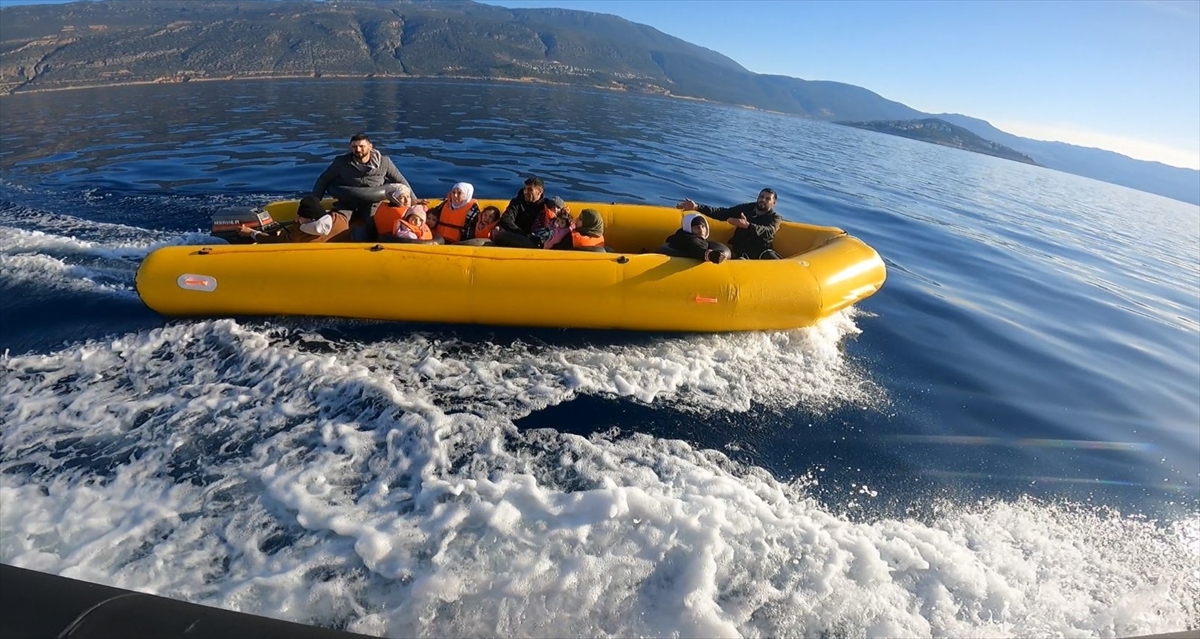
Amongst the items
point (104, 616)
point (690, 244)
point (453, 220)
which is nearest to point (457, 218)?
point (453, 220)

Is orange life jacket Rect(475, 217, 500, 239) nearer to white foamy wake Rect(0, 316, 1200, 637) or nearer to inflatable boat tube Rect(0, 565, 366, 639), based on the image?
white foamy wake Rect(0, 316, 1200, 637)

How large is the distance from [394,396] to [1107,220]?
25.0 meters

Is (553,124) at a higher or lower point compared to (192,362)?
higher

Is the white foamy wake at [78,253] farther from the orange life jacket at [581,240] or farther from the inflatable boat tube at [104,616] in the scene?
the inflatable boat tube at [104,616]

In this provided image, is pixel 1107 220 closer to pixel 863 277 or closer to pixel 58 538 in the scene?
pixel 863 277

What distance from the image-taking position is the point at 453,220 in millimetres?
5742

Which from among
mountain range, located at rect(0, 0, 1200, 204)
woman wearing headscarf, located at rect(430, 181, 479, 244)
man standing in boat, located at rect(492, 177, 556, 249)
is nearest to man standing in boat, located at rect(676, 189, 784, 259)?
man standing in boat, located at rect(492, 177, 556, 249)

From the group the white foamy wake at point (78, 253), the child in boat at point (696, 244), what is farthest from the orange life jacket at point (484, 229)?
the white foamy wake at point (78, 253)

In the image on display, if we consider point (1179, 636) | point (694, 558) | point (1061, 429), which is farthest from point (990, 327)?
point (1179, 636)

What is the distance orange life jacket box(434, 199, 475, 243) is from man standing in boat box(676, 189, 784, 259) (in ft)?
7.36

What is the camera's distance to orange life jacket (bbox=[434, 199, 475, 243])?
5.73m

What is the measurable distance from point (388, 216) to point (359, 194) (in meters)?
0.60

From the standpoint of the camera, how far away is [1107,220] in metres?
19.8

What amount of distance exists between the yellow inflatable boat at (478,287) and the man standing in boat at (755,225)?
1.14 metres
